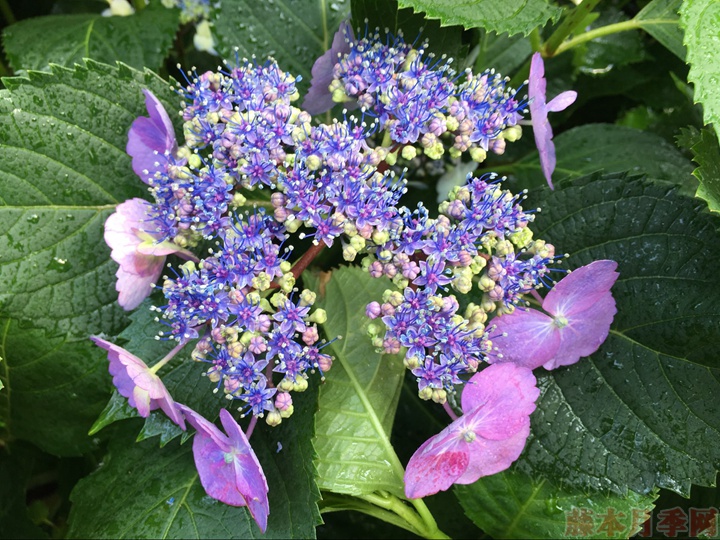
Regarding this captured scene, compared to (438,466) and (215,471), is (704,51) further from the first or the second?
(215,471)

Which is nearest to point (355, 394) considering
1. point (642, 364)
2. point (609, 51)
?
point (642, 364)

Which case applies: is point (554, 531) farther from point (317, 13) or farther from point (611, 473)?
point (317, 13)

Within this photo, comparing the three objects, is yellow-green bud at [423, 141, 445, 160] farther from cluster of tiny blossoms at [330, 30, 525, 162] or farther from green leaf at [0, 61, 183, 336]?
green leaf at [0, 61, 183, 336]

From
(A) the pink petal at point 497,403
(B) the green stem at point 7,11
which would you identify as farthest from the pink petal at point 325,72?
(B) the green stem at point 7,11

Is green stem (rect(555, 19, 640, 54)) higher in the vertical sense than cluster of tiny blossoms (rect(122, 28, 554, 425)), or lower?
higher

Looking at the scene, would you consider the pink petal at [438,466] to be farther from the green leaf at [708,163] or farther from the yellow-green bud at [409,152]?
the green leaf at [708,163]

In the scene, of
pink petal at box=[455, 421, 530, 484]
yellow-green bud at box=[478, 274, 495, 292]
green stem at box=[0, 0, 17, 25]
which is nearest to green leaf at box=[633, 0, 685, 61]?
yellow-green bud at box=[478, 274, 495, 292]
